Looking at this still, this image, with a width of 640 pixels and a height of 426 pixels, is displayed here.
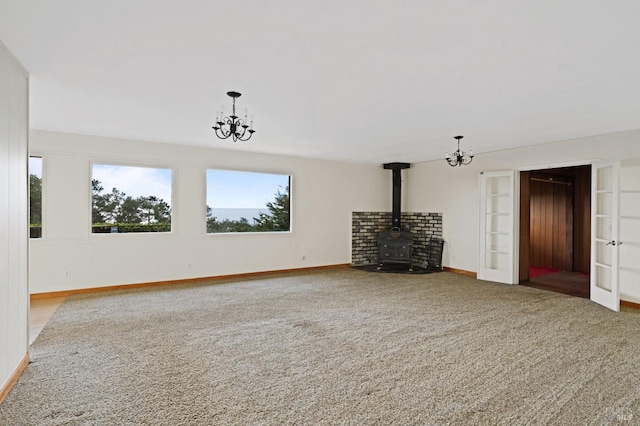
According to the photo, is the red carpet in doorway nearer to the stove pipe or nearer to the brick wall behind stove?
the brick wall behind stove

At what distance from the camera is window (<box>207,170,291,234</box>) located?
21.4 ft

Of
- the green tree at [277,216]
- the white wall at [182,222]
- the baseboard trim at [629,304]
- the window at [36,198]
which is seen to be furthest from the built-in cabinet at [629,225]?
the window at [36,198]

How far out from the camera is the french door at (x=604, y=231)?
4.64 metres

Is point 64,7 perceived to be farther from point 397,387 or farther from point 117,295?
point 117,295

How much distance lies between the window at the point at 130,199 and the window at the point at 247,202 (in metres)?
0.79

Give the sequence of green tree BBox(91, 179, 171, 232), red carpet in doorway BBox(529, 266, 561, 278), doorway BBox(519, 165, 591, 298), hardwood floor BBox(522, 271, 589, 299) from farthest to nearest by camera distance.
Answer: red carpet in doorway BBox(529, 266, 561, 278) → doorway BBox(519, 165, 591, 298) → hardwood floor BBox(522, 271, 589, 299) → green tree BBox(91, 179, 171, 232)

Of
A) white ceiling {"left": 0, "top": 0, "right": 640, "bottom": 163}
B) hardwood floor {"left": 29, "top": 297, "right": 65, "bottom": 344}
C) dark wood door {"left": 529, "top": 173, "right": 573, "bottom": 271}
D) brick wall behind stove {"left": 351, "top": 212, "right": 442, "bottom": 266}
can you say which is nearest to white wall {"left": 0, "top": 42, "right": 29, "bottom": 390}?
white ceiling {"left": 0, "top": 0, "right": 640, "bottom": 163}

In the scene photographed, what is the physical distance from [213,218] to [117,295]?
6.59 feet

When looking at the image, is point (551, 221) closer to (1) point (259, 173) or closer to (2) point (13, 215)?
(1) point (259, 173)

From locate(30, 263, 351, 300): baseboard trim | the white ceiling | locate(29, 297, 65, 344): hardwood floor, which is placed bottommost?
locate(29, 297, 65, 344): hardwood floor

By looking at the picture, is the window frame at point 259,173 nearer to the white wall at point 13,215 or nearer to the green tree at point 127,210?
the green tree at point 127,210

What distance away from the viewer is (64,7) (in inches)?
78.0

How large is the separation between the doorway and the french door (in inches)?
46.0

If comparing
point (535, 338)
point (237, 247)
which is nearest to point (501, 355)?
point (535, 338)
